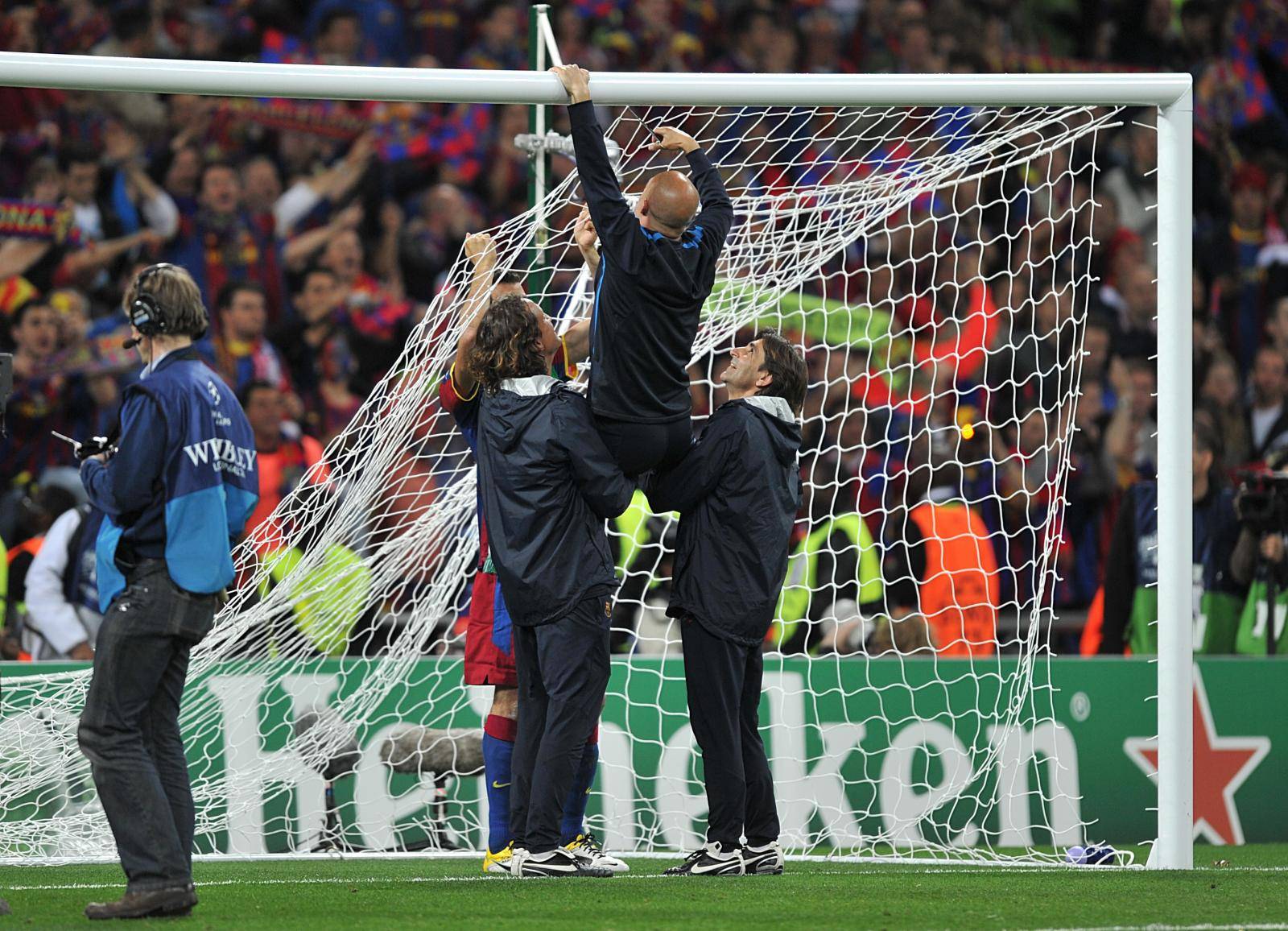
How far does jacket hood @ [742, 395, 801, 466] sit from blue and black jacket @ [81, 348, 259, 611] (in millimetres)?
2010

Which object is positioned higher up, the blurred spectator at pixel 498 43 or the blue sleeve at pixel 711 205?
the blurred spectator at pixel 498 43

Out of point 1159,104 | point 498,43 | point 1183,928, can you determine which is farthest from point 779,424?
point 498,43

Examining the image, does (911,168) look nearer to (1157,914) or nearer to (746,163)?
(746,163)

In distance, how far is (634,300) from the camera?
5449 millimetres

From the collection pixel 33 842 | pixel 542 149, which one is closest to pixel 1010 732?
pixel 542 149

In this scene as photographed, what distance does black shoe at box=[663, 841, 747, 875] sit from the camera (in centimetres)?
575

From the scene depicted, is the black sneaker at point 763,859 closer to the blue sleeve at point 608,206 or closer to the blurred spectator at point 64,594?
the blue sleeve at point 608,206

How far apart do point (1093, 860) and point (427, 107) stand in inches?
319

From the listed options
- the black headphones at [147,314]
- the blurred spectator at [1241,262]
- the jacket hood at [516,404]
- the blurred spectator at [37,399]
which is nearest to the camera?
the black headphones at [147,314]

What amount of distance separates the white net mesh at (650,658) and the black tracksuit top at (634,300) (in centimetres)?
132

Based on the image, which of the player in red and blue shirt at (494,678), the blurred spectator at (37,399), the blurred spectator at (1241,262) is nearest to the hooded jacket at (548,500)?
the player in red and blue shirt at (494,678)

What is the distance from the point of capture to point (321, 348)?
36.8 ft

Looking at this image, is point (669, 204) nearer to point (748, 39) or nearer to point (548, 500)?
point (548, 500)

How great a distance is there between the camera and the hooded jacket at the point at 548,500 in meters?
5.40
